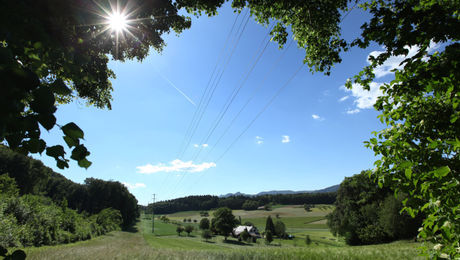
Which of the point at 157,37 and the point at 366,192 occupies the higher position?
the point at 157,37

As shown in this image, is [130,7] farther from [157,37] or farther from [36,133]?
[36,133]

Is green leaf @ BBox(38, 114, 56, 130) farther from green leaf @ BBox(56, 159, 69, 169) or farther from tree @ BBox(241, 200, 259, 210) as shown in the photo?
tree @ BBox(241, 200, 259, 210)

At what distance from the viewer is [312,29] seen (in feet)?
25.8

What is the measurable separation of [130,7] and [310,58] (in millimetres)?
6646

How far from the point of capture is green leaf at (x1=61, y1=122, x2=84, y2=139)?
1.31 meters

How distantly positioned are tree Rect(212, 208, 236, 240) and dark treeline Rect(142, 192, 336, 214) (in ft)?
287

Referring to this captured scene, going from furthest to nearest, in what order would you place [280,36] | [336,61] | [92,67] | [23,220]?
[23,220], [92,67], [280,36], [336,61]

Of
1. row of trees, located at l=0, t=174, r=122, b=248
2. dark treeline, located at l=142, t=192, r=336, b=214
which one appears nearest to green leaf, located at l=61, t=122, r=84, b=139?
row of trees, located at l=0, t=174, r=122, b=248

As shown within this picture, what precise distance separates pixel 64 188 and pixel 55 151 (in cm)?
11184

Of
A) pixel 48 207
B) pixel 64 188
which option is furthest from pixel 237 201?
pixel 48 207

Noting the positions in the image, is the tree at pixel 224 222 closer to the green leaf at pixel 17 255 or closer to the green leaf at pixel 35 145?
the green leaf at pixel 17 255

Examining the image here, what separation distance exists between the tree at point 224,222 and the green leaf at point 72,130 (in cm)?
6937

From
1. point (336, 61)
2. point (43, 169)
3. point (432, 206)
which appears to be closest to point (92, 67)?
point (336, 61)

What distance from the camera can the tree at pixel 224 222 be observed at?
211 feet
